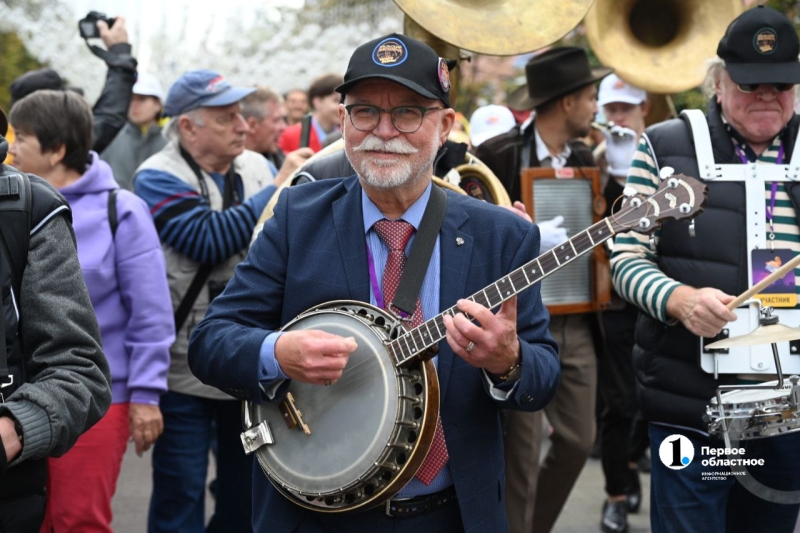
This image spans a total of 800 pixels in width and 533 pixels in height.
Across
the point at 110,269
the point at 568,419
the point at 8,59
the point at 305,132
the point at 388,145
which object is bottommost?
the point at 568,419

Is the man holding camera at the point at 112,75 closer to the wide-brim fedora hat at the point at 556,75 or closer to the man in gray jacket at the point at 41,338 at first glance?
the wide-brim fedora hat at the point at 556,75

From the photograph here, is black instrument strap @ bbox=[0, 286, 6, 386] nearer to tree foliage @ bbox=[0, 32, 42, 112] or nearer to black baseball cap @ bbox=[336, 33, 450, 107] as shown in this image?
black baseball cap @ bbox=[336, 33, 450, 107]

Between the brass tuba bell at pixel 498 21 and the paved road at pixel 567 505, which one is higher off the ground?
the brass tuba bell at pixel 498 21

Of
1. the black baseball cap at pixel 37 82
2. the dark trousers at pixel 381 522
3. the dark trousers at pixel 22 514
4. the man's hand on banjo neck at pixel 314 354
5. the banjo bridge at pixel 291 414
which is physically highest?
the black baseball cap at pixel 37 82

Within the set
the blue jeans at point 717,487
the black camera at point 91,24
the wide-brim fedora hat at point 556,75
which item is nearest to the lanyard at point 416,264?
the blue jeans at point 717,487

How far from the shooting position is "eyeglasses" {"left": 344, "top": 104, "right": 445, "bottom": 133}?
3117 millimetres

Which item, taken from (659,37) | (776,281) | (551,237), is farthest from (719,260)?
(659,37)

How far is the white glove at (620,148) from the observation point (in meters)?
6.30

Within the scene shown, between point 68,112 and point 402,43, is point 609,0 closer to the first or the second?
point 68,112

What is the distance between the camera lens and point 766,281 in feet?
11.1

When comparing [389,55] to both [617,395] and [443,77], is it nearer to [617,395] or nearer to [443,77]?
[443,77]

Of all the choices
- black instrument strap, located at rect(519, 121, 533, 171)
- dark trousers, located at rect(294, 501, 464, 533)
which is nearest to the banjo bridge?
dark trousers, located at rect(294, 501, 464, 533)

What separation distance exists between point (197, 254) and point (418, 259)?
2.35 m

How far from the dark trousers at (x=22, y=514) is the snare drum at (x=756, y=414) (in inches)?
85.3
